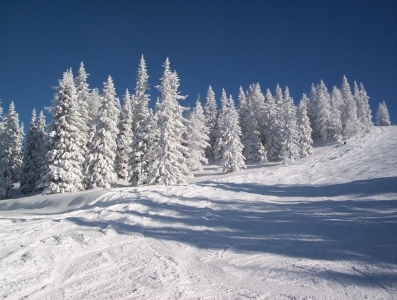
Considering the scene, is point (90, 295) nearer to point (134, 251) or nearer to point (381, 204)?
point (134, 251)

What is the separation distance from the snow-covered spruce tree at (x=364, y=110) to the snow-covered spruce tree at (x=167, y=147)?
5100 centimetres

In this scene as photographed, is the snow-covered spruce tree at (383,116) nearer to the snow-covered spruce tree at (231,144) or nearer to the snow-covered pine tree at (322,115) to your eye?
the snow-covered pine tree at (322,115)

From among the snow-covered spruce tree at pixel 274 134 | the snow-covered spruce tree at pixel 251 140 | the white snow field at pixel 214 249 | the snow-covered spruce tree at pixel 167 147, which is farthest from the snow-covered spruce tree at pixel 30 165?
the snow-covered spruce tree at pixel 274 134

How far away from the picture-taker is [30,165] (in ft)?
119

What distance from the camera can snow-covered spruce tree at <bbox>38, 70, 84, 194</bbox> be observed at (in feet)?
78.7

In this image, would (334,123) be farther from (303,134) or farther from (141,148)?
(141,148)

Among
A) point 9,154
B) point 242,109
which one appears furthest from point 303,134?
point 9,154

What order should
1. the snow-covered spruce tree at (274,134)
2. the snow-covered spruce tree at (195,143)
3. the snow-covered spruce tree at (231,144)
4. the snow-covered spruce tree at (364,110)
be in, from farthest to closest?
the snow-covered spruce tree at (364,110) → the snow-covered spruce tree at (274,134) → the snow-covered spruce tree at (231,144) → the snow-covered spruce tree at (195,143)

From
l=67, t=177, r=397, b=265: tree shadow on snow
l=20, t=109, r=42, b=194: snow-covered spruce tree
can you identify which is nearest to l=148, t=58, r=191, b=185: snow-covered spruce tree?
l=67, t=177, r=397, b=265: tree shadow on snow

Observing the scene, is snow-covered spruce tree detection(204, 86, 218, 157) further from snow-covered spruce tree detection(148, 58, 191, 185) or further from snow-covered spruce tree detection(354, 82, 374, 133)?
snow-covered spruce tree detection(354, 82, 374, 133)

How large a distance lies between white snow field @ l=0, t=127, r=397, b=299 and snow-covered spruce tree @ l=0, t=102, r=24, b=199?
28370mm

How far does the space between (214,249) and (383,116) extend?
100 metres

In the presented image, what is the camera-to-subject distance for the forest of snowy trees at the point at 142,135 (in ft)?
83.4

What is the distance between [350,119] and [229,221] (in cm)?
5722
